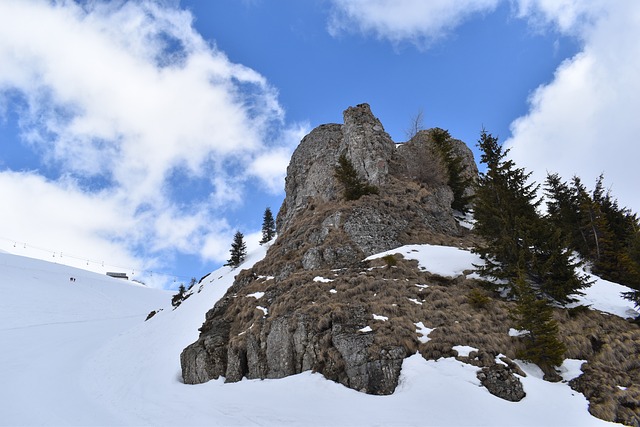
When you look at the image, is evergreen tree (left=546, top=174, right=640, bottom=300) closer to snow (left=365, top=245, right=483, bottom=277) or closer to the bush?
snow (left=365, top=245, right=483, bottom=277)

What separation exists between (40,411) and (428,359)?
15665 mm

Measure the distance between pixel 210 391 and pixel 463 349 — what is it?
10.8m

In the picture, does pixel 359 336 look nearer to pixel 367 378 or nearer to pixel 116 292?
pixel 367 378

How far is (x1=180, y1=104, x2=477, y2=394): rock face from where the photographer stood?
12961mm

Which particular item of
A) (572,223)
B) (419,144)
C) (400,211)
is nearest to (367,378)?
(400,211)

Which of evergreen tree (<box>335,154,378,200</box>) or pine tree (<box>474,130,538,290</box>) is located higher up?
evergreen tree (<box>335,154,378,200</box>)

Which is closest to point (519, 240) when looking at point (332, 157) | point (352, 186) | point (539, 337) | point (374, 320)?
point (539, 337)

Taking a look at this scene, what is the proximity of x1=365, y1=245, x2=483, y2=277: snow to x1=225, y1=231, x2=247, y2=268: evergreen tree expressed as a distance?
91.7 feet

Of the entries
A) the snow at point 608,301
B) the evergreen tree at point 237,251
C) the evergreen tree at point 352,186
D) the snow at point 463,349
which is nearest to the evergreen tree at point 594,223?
the snow at point 608,301

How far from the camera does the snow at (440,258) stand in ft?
63.2

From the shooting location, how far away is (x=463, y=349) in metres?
12.0

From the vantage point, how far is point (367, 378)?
37.8 ft

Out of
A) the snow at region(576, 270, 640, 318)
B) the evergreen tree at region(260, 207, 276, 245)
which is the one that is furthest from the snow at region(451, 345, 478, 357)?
the evergreen tree at region(260, 207, 276, 245)

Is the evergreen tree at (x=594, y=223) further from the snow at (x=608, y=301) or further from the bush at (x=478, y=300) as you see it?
the bush at (x=478, y=300)
